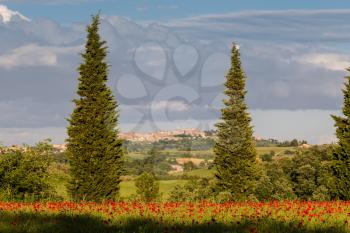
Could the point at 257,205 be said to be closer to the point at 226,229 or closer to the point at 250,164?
the point at 226,229

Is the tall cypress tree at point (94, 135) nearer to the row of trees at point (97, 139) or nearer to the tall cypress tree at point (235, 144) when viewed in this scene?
the row of trees at point (97, 139)

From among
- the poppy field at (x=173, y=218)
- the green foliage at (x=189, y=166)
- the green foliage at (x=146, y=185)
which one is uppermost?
the poppy field at (x=173, y=218)

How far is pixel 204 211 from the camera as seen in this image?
1320cm

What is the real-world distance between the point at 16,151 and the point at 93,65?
14307mm

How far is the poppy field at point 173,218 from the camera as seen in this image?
33.8 feet

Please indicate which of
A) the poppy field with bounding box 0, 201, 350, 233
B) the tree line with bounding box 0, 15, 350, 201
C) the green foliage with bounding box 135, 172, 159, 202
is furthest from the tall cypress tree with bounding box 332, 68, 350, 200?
the green foliage with bounding box 135, 172, 159, 202

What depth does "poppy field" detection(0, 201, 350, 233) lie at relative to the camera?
10.3 metres

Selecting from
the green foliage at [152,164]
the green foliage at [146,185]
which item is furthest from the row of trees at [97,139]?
the green foliage at [152,164]

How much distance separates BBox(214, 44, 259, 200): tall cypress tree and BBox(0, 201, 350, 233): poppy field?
114ft

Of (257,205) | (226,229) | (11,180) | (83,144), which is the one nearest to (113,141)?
(83,144)

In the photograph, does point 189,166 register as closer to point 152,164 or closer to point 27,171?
point 152,164

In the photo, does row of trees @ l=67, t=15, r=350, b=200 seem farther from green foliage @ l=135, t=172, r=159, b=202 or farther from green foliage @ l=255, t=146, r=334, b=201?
green foliage @ l=135, t=172, r=159, b=202

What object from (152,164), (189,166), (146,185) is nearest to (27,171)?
(146,185)

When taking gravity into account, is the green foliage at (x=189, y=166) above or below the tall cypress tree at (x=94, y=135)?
below
